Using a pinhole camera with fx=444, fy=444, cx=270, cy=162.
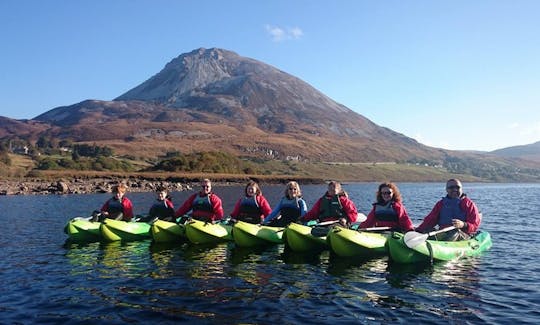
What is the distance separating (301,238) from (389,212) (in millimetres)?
3564

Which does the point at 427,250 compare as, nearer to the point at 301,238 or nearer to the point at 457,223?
the point at 457,223

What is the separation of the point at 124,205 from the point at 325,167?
159829 mm

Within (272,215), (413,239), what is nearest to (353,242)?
(413,239)

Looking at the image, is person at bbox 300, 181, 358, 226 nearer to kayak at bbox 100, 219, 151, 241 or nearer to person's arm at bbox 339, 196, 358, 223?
person's arm at bbox 339, 196, 358, 223

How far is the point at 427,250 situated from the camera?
1514 cm

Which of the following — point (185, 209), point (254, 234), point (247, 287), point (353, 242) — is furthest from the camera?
point (185, 209)

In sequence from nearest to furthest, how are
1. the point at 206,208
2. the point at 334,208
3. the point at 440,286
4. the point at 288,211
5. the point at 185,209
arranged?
the point at 440,286
the point at 334,208
the point at 288,211
the point at 206,208
the point at 185,209

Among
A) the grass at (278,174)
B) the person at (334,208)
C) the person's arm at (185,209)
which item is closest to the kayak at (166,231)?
the person's arm at (185,209)

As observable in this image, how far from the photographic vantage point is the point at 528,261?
17.4 meters

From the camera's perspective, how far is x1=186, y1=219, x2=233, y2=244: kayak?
18.9 meters

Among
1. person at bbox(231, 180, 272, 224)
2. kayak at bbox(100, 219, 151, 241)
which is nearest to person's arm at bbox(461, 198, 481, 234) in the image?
person at bbox(231, 180, 272, 224)

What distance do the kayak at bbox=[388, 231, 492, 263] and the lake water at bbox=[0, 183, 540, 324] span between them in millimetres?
345

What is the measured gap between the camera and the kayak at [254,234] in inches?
714

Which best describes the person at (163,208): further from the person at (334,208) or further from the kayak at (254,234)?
the person at (334,208)
